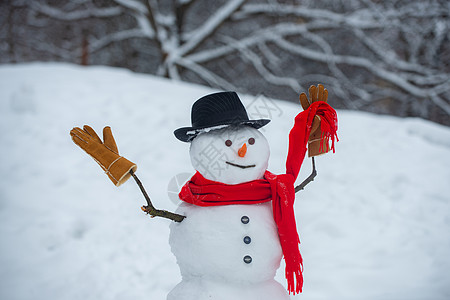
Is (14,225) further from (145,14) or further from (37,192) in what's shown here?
(145,14)

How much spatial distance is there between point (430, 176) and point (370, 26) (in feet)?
10.9

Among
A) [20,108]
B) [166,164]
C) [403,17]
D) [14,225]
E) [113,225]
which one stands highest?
[403,17]

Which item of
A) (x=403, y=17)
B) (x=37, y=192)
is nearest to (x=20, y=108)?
(x=37, y=192)

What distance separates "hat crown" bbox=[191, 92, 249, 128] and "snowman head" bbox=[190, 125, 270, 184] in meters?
0.03

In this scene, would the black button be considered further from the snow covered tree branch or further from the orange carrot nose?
the snow covered tree branch

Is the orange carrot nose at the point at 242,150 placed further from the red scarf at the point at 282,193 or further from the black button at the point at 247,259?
the black button at the point at 247,259

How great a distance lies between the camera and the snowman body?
3.56 feet

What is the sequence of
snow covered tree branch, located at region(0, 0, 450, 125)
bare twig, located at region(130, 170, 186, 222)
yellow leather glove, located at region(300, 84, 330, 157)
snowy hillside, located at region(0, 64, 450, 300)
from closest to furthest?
bare twig, located at region(130, 170, 186, 222) → yellow leather glove, located at region(300, 84, 330, 157) → snowy hillside, located at region(0, 64, 450, 300) → snow covered tree branch, located at region(0, 0, 450, 125)

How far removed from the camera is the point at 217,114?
44.2 inches

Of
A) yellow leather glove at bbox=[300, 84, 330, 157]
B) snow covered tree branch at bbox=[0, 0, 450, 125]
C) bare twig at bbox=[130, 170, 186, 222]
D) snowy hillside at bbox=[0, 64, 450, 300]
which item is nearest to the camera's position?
bare twig at bbox=[130, 170, 186, 222]

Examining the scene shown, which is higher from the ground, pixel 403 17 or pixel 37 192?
pixel 403 17

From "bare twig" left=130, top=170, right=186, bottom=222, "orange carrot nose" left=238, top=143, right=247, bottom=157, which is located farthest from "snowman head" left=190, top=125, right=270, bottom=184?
"bare twig" left=130, top=170, right=186, bottom=222

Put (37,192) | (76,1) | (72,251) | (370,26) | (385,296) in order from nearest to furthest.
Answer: (385,296)
(72,251)
(37,192)
(370,26)
(76,1)

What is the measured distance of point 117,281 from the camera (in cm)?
183
